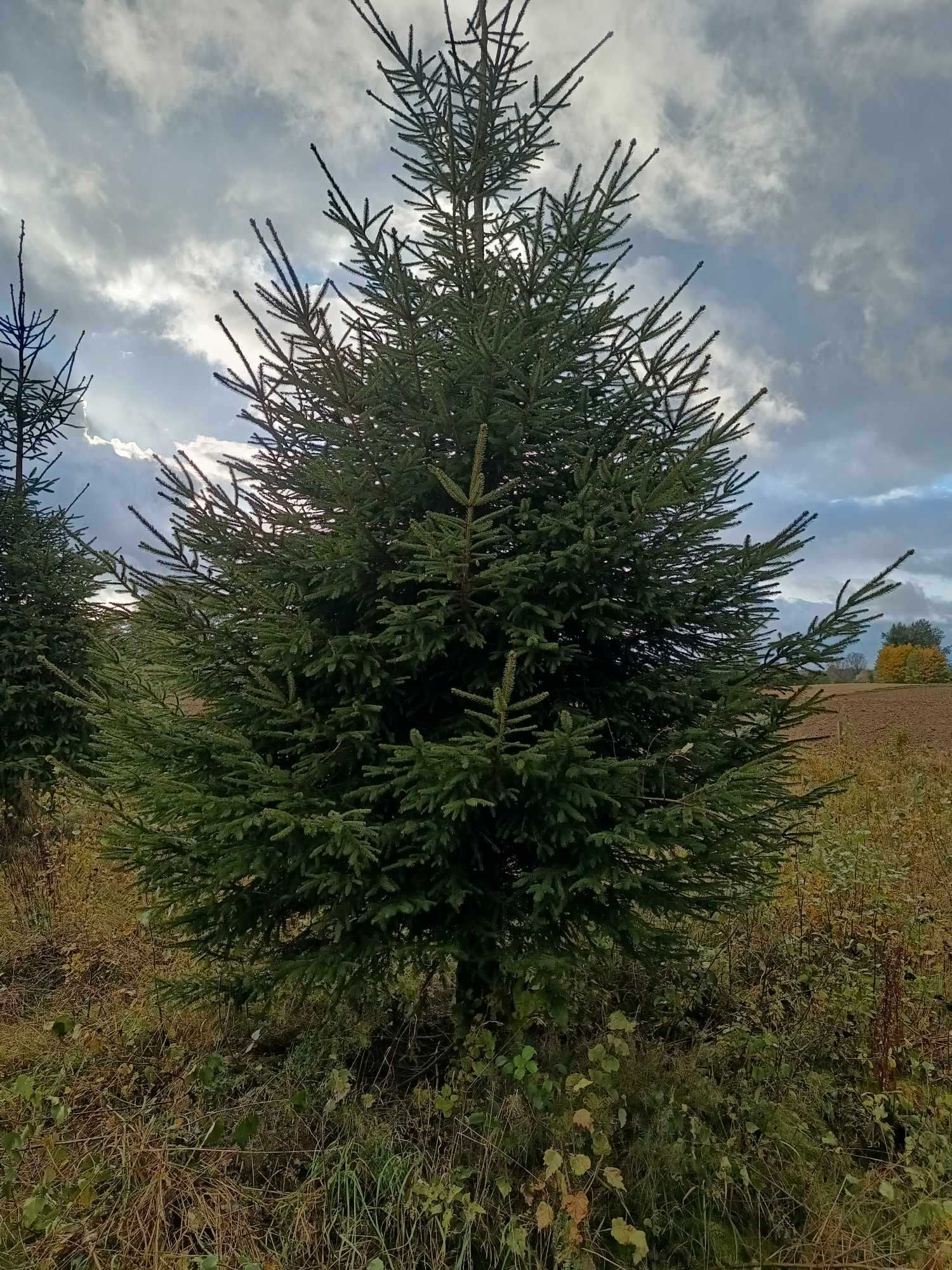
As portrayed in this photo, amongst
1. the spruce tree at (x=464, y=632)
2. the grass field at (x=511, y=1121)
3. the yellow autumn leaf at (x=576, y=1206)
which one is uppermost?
the spruce tree at (x=464, y=632)

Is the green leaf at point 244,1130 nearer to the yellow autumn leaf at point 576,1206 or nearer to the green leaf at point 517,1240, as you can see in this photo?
the green leaf at point 517,1240

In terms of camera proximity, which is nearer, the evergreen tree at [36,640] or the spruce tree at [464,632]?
the spruce tree at [464,632]

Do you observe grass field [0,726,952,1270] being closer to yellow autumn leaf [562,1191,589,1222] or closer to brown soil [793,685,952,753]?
yellow autumn leaf [562,1191,589,1222]

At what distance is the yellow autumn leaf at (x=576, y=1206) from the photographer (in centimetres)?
222

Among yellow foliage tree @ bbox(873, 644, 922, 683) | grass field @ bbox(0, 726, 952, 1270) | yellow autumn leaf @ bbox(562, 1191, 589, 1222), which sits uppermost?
yellow foliage tree @ bbox(873, 644, 922, 683)

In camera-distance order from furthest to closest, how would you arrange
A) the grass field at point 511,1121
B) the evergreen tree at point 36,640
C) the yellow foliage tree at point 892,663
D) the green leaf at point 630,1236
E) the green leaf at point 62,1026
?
the yellow foliage tree at point 892,663 → the evergreen tree at point 36,640 → the green leaf at point 62,1026 → the grass field at point 511,1121 → the green leaf at point 630,1236

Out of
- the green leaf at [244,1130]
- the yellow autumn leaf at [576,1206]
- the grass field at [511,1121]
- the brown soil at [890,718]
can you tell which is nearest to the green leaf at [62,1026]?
the grass field at [511,1121]

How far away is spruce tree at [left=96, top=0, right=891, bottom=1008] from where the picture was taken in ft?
8.54

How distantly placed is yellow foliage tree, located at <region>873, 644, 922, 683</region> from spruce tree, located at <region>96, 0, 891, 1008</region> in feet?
209

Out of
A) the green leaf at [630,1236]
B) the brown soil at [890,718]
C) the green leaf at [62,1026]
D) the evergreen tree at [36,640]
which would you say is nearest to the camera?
the green leaf at [630,1236]

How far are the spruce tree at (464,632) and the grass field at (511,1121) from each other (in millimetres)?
622

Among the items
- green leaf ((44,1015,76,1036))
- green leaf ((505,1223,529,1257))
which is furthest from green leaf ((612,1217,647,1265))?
green leaf ((44,1015,76,1036))

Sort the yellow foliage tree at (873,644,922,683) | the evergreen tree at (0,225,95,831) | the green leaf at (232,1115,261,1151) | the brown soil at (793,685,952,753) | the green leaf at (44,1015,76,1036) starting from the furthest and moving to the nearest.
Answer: the yellow foliage tree at (873,644,922,683), the brown soil at (793,685,952,753), the evergreen tree at (0,225,95,831), the green leaf at (44,1015,76,1036), the green leaf at (232,1115,261,1151)

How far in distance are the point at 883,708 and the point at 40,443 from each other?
936 inches
